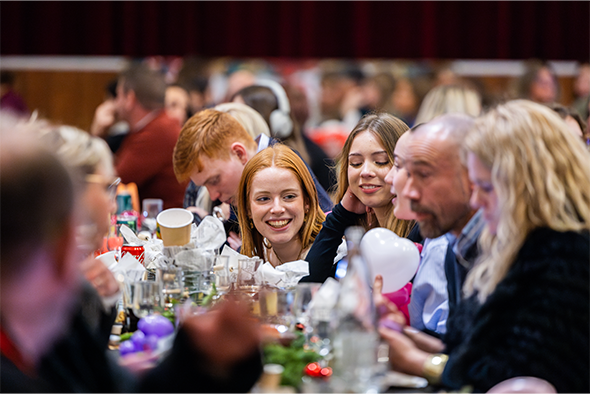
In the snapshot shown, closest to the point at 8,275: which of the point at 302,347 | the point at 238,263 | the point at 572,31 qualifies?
the point at 302,347

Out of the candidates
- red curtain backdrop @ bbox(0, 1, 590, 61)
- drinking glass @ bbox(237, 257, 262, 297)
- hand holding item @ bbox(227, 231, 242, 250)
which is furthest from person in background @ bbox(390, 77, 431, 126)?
drinking glass @ bbox(237, 257, 262, 297)

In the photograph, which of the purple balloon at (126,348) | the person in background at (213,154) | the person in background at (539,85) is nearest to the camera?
the purple balloon at (126,348)

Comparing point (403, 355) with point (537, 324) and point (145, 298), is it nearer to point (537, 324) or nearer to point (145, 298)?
point (537, 324)

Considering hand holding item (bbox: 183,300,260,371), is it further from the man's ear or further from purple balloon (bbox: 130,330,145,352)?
the man's ear

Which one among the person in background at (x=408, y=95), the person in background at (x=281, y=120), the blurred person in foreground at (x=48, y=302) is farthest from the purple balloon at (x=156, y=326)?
the person in background at (x=408, y=95)

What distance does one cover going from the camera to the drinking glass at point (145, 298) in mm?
1974

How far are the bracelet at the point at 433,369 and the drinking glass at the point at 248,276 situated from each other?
32.2 inches

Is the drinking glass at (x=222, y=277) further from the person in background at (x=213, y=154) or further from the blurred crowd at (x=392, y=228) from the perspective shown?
the person in background at (x=213, y=154)

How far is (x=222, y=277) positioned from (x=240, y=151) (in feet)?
3.74

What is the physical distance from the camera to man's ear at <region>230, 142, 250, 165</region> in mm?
3270

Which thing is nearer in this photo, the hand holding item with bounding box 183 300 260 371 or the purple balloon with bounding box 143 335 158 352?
the hand holding item with bounding box 183 300 260 371

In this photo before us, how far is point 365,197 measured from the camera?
251cm

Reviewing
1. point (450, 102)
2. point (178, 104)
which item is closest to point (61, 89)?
point (178, 104)

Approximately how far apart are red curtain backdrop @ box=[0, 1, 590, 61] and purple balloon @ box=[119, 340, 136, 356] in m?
7.23
